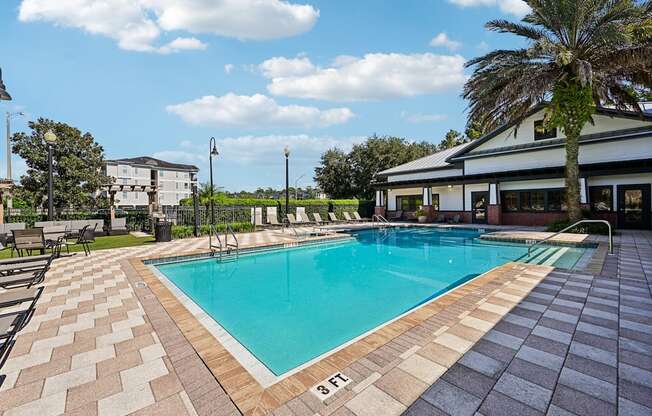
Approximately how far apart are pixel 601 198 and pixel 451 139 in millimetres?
27111

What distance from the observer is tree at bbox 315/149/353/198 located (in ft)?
106

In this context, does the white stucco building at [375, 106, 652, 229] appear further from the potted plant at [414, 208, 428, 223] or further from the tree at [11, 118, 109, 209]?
the tree at [11, 118, 109, 209]

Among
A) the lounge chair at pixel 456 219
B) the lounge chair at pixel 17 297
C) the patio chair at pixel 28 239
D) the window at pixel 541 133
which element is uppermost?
the window at pixel 541 133

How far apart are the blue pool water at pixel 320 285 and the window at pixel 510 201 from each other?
25.2 feet

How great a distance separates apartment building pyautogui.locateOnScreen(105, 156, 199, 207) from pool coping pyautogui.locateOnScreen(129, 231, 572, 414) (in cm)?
4857

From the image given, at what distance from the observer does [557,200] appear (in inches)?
649

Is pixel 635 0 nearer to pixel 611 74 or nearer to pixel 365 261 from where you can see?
pixel 611 74

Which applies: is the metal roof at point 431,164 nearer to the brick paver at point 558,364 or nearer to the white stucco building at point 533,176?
the white stucco building at point 533,176

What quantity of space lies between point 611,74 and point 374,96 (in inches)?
454

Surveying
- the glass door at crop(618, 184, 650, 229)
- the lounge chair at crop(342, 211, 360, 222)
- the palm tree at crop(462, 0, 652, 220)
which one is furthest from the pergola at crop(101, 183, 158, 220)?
the glass door at crop(618, 184, 650, 229)

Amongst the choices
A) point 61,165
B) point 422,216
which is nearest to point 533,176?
point 422,216

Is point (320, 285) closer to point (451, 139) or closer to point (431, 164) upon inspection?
point (431, 164)

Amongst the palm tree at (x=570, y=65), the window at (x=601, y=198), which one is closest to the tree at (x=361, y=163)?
the palm tree at (x=570, y=65)

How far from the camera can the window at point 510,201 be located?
1805cm
